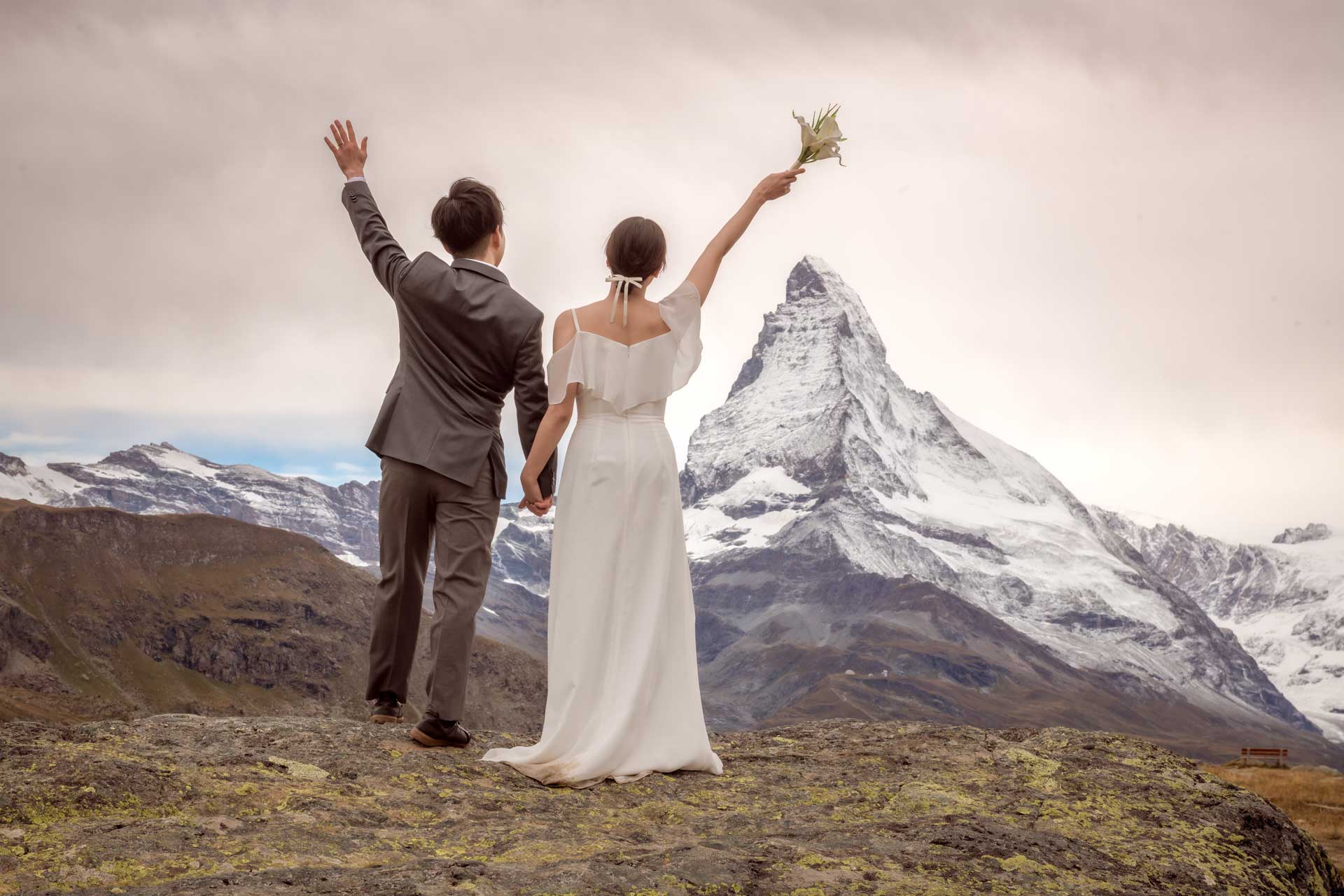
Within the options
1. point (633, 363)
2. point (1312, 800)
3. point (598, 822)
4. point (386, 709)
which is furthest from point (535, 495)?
point (1312, 800)

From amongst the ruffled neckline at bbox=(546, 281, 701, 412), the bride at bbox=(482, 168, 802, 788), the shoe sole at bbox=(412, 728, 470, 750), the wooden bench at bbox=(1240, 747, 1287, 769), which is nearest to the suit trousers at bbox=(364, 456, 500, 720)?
the shoe sole at bbox=(412, 728, 470, 750)

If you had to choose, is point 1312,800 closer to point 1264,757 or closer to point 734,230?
point 734,230

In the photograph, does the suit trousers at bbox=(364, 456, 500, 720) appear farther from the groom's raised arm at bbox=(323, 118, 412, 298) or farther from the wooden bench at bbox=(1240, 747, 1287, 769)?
the wooden bench at bbox=(1240, 747, 1287, 769)

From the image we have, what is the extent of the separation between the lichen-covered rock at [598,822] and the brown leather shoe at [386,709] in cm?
50

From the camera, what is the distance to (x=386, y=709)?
8.30 m

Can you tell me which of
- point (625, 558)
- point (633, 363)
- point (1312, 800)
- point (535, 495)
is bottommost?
point (1312, 800)

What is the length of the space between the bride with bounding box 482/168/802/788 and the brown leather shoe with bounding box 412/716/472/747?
364 mm

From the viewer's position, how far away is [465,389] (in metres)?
7.83

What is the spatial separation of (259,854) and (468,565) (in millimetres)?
3185

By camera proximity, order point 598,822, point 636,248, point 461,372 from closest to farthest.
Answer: point 598,822, point 636,248, point 461,372

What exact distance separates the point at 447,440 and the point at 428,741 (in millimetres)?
1980

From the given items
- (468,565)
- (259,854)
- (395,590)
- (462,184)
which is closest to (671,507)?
(468,565)

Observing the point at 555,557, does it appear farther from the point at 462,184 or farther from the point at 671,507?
the point at 462,184

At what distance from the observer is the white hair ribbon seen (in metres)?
7.64
